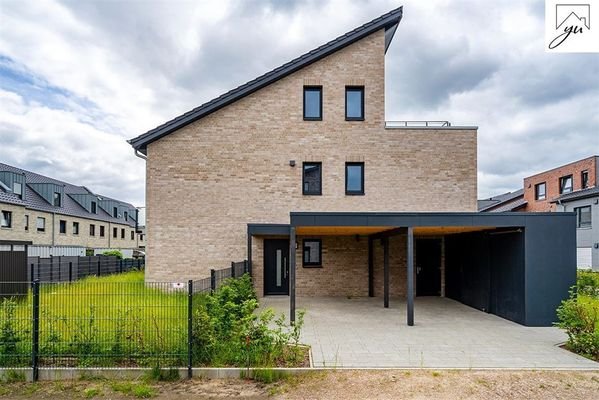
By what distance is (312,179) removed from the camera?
518 inches

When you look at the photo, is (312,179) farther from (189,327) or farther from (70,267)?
(70,267)

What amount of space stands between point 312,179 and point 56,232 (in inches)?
950

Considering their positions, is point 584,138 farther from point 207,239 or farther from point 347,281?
point 207,239

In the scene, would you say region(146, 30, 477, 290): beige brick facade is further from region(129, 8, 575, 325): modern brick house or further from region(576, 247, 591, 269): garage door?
region(576, 247, 591, 269): garage door

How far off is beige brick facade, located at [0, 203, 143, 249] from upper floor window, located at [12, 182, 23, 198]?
1299mm

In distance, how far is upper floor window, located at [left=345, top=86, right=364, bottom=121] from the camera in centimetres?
1331

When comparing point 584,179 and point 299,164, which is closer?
point 299,164

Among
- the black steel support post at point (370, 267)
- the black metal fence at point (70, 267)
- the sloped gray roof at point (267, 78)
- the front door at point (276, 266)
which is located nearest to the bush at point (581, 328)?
the black steel support post at point (370, 267)

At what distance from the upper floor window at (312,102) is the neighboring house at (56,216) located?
17.5 meters

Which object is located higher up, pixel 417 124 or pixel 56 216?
pixel 417 124

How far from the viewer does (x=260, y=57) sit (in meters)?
16.1

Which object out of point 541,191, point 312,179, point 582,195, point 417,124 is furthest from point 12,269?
point 541,191

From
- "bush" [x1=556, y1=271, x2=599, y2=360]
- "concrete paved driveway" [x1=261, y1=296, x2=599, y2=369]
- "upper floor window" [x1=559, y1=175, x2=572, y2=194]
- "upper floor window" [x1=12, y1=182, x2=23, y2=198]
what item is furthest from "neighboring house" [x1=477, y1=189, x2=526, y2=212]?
"upper floor window" [x1=12, y1=182, x2=23, y2=198]

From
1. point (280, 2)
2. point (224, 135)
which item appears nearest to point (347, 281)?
point (224, 135)
